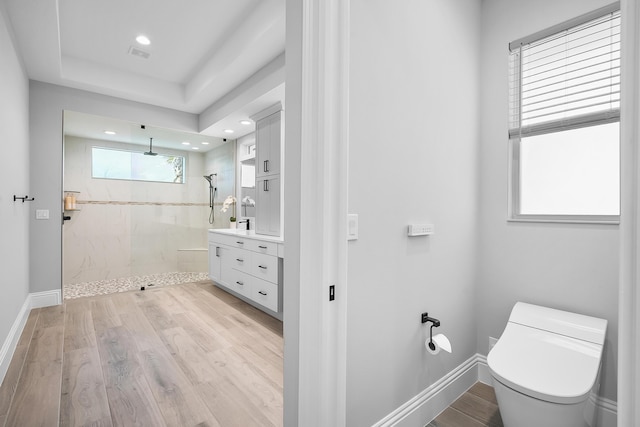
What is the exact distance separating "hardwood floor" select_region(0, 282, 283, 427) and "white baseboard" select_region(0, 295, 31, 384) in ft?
0.14

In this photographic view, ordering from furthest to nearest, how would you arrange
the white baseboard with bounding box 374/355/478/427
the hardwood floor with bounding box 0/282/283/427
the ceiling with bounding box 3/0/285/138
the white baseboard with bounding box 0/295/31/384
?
the ceiling with bounding box 3/0/285/138 → the white baseboard with bounding box 0/295/31/384 → the hardwood floor with bounding box 0/282/283/427 → the white baseboard with bounding box 374/355/478/427

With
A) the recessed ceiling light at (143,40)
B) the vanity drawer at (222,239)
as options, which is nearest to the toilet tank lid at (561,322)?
the vanity drawer at (222,239)

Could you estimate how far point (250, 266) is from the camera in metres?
3.38

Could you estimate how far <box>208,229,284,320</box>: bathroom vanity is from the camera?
2957 millimetres

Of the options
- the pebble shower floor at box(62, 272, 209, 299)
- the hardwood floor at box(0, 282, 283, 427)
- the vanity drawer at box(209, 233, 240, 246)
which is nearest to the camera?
the hardwood floor at box(0, 282, 283, 427)

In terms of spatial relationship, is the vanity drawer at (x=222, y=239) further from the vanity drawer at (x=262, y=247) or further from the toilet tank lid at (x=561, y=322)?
the toilet tank lid at (x=561, y=322)

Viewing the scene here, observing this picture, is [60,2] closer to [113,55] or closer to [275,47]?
[113,55]

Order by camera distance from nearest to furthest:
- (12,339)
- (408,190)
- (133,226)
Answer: (408,190)
(12,339)
(133,226)

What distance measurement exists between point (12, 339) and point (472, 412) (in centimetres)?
330

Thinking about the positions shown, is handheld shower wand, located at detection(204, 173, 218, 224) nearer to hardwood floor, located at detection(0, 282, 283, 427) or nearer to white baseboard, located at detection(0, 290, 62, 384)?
hardwood floor, located at detection(0, 282, 283, 427)

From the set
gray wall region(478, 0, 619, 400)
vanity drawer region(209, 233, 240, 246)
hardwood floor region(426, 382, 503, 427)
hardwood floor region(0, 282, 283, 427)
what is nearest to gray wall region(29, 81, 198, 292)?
hardwood floor region(0, 282, 283, 427)

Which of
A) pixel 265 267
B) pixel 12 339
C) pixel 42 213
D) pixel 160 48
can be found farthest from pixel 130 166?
pixel 265 267

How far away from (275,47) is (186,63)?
4.60 feet

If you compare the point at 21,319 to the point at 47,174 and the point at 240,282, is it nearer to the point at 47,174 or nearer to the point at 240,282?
the point at 47,174
